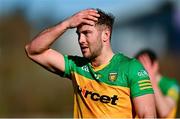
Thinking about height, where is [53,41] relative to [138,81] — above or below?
above

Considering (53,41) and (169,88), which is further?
(169,88)

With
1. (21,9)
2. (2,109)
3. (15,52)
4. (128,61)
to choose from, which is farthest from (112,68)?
(21,9)

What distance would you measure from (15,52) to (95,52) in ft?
65.4

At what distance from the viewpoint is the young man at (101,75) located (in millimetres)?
7488

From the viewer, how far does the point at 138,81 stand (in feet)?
24.5

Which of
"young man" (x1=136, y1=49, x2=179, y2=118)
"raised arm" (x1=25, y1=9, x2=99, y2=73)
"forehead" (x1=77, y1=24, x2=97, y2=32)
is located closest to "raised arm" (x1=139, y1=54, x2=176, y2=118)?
"young man" (x1=136, y1=49, x2=179, y2=118)

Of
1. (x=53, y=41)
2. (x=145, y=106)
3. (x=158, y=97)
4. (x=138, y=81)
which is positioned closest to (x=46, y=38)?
(x=53, y=41)

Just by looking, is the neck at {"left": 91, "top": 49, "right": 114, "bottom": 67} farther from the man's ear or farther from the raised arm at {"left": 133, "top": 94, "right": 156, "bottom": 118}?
the raised arm at {"left": 133, "top": 94, "right": 156, "bottom": 118}

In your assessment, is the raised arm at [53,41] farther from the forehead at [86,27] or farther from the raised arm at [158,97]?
the raised arm at [158,97]

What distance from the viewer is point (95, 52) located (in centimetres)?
765

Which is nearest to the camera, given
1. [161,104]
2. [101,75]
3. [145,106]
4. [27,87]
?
[145,106]

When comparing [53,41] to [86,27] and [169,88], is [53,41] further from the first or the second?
[169,88]

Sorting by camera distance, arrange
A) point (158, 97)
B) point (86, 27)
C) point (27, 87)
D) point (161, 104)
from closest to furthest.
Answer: point (86, 27), point (158, 97), point (161, 104), point (27, 87)

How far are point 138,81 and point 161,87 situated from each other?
13.5 ft
